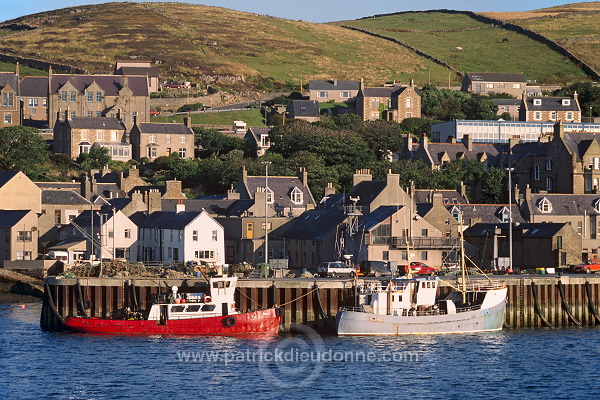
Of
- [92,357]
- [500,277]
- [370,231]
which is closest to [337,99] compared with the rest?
[370,231]

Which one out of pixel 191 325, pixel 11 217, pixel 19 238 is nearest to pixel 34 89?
pixel 11 217

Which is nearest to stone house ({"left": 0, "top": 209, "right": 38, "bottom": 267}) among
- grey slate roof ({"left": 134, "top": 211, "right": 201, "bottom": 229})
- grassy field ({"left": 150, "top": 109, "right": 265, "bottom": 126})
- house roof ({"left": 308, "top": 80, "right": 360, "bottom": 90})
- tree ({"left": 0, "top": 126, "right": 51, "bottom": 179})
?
grey slate roof ({"left": 134, "top": 211, "right": 201, "bottom": 229})

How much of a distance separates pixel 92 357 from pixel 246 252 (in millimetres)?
40203

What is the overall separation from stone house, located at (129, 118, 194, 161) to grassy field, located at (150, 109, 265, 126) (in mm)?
14777

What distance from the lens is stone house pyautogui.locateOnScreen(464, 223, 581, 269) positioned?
306ft

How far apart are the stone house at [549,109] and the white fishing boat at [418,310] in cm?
9379

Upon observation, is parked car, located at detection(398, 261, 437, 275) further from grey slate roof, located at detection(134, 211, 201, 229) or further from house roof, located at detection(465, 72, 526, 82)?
house roof, located at detection(465, 72, 526, 82)

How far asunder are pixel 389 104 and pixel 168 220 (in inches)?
3098

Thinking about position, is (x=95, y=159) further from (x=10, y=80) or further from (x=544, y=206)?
(x=544, y=206)

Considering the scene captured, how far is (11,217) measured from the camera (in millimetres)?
105312

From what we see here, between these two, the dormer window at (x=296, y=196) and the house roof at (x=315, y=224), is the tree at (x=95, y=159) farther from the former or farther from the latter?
the house roof at (x=315, y=224)

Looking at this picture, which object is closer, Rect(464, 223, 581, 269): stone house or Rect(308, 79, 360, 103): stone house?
Rect(464, 223, 581, 269): stone house

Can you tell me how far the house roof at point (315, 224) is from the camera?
9700 centimetres

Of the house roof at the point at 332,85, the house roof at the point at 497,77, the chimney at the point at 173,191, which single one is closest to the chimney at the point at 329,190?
the chimney at the point at 173,191
